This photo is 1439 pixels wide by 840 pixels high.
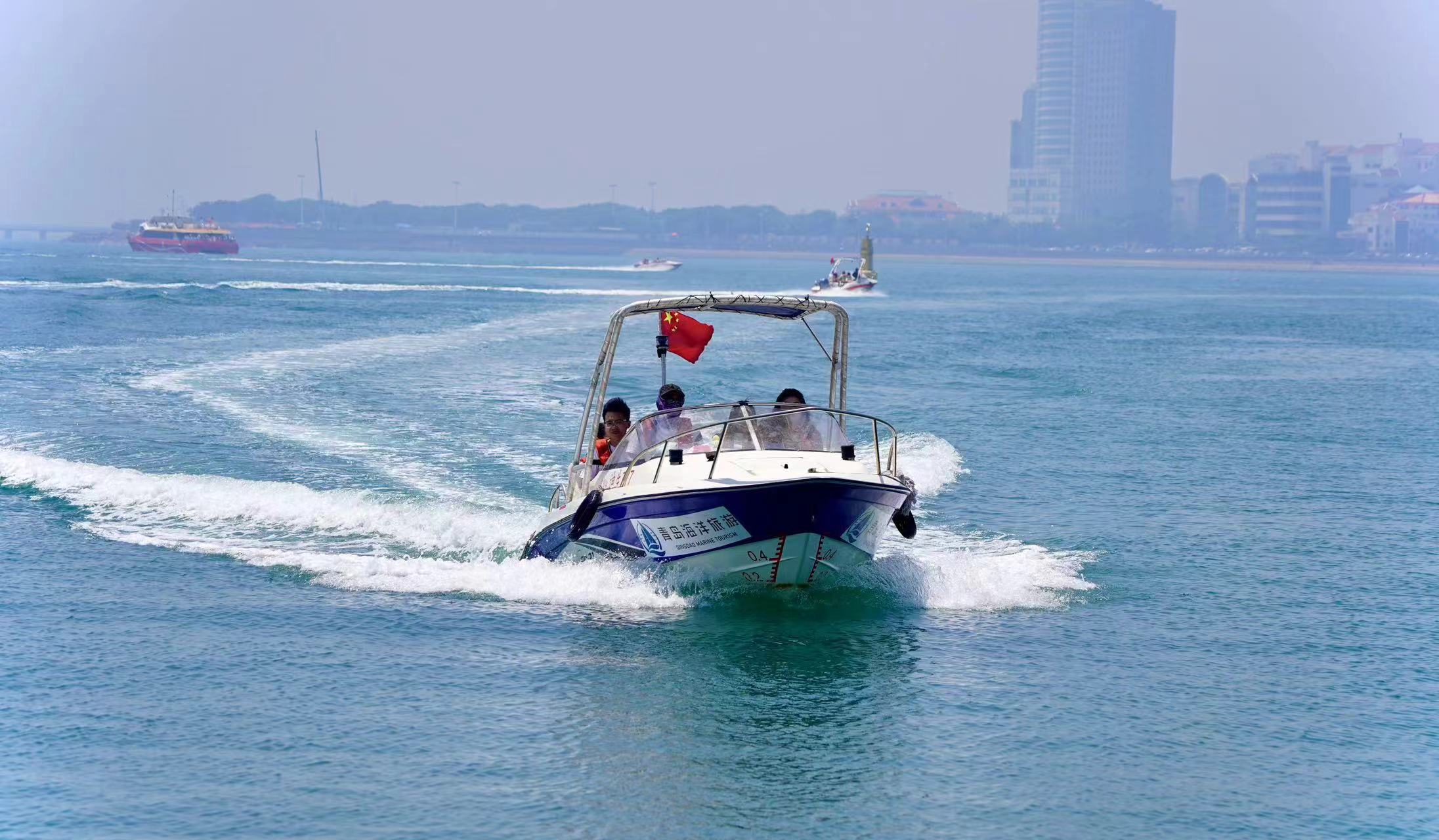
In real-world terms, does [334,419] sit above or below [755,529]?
below

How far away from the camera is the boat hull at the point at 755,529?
14.5 m

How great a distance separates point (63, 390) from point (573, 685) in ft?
74.5

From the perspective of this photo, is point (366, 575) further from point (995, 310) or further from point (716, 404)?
point (995, 310)

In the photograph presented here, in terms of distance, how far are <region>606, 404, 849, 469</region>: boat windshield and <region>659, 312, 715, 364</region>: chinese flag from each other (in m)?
0.88

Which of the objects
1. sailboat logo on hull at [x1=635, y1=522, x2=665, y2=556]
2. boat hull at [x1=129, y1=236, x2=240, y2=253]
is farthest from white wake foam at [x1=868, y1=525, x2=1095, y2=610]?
boat hull at [x1=129, y1=236, x2=240, y2=253]

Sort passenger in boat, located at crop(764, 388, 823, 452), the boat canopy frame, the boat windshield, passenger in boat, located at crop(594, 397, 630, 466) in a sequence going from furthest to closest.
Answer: passenger in boat, located at crop(594, 397, 630, 466) < the boat canopy frame < passenger in boat, located at crop(764, 388, 823, 452) < the boat windshield

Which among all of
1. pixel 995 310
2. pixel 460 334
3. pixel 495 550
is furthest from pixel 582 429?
pixel 995 310

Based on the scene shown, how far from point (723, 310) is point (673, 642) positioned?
145 inches

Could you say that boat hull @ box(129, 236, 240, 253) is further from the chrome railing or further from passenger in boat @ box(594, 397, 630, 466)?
the chrome railing

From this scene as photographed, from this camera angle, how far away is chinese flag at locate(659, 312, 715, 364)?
16.6 meters

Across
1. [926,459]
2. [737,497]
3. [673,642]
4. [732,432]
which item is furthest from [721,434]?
[926,459]

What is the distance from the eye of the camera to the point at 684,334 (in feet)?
54.5

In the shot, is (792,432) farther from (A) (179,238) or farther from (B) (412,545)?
(A) (179,238)

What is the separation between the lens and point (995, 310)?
86688 mm
